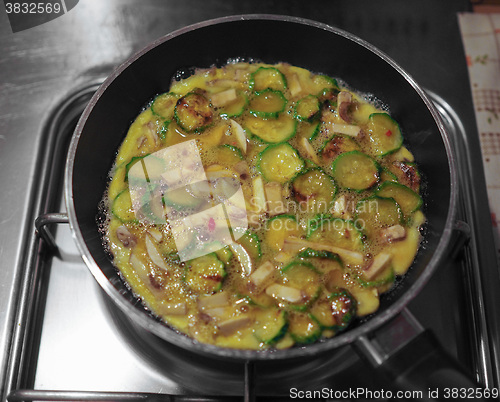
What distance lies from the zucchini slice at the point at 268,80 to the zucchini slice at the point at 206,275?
0.68 m

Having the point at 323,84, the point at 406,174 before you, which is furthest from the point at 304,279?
the point at 323,84

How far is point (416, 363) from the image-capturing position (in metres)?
1.14

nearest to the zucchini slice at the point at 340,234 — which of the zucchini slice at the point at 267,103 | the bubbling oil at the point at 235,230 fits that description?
the bubbling oil at the point at 235,230

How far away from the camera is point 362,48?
1.61 meters

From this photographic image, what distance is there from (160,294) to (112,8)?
55.4 inches

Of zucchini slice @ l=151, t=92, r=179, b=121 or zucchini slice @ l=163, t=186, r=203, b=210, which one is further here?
zucchini slice @ l=151, t=92, r=179, b=121

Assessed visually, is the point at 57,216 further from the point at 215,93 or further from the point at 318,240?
the point at 318,240

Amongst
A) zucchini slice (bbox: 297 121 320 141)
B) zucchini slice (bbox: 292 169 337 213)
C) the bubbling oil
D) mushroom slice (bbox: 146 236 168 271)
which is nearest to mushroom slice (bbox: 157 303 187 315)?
the bubbling oil

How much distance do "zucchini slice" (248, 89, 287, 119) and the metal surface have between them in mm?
679

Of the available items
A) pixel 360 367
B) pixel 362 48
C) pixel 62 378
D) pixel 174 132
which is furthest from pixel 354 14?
pixel 62 378

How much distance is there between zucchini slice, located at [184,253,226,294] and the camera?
53.7 inches

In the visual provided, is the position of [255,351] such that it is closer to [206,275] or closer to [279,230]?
[206,275]

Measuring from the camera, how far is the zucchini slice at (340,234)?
143cm

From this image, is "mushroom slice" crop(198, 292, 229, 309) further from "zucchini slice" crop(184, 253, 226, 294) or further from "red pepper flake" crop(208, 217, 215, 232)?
"red pepper flake" crop(208, 217, 215, 232)
